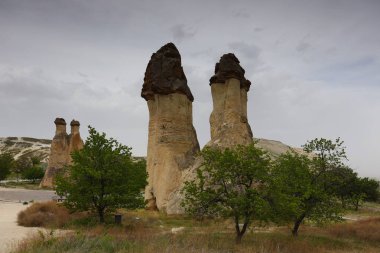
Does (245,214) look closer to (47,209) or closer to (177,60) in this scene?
(47,209)

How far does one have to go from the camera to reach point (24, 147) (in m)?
125

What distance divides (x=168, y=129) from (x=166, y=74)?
4598mm

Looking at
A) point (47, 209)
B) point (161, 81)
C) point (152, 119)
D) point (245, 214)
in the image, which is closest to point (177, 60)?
point (161, 81)

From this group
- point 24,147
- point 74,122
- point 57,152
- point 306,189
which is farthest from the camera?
point 24,147

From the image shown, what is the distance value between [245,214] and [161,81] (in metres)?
17.0

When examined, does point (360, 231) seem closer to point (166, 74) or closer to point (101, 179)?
point (101, 179)

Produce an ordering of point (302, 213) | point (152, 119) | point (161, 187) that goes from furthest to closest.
→ point (152, 119)
point (161, 187)
point (302, 213)

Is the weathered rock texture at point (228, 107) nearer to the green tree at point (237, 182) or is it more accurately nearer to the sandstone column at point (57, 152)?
the green tree at point (237, 182)

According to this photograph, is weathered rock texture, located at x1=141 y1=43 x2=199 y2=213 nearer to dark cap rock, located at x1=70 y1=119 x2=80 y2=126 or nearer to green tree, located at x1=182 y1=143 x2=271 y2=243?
green tree, located at x1=182 y1=143 x2=271 y2=243

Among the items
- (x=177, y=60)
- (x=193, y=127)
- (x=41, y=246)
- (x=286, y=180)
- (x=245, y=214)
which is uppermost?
(x=177, y=60)

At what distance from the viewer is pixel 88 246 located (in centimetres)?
1169

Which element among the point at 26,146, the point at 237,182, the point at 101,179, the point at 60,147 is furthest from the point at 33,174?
the point at 237,182

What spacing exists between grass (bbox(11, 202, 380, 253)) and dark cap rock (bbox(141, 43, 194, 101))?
9.85 meters

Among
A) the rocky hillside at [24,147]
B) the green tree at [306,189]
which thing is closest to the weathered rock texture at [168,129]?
the green tree at [306,189]
